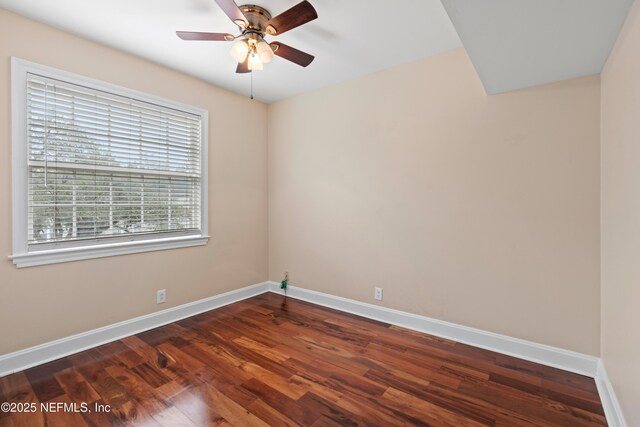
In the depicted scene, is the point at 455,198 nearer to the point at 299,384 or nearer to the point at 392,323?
the point at 392,323

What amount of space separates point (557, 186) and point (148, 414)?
304 cm

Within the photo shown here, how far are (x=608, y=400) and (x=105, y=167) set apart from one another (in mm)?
3897

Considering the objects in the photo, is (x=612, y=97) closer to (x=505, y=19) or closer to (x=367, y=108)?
(x=505, y=19)

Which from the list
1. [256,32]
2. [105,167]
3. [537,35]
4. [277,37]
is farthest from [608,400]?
[105,167]

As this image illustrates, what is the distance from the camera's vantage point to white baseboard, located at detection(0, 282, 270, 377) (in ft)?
6.84

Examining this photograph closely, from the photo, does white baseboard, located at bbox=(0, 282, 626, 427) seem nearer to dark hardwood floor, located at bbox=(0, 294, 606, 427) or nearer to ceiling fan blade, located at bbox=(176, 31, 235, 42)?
dark hardwood floor, located at bbox=(0, 294, 606, 427)

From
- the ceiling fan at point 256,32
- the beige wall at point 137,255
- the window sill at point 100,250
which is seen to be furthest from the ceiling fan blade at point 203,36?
the window sill at point 100,250

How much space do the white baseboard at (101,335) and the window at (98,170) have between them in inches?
24.9

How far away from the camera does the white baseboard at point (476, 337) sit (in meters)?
2.09

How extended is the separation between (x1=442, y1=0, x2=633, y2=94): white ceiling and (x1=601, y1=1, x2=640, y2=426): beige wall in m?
0.10

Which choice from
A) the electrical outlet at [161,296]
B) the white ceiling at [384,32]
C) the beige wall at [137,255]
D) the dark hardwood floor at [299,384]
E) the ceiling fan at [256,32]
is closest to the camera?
the white ceiling at [384,32]

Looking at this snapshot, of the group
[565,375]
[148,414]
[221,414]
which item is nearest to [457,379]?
[565,375]

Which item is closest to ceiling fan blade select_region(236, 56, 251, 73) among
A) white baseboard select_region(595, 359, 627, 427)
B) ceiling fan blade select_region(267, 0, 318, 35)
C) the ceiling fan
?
the ceiling fan

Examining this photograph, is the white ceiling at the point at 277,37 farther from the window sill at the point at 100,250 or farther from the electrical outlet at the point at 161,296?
the electrical outlet at the point at 161,296
